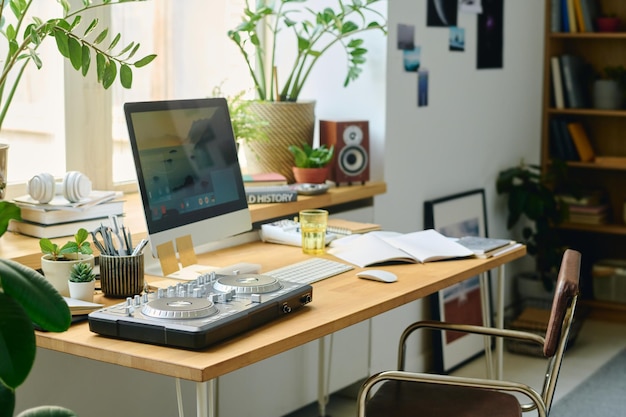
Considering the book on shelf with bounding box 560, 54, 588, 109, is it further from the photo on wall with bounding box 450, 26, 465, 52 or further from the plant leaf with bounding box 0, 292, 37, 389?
the plant leaf with bounding box 0, 292, 37, 389

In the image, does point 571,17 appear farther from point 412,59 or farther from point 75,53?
point 75,53

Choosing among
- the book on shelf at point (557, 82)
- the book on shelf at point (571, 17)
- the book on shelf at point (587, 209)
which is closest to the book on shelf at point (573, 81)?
the book on shelf at point (557, 82)

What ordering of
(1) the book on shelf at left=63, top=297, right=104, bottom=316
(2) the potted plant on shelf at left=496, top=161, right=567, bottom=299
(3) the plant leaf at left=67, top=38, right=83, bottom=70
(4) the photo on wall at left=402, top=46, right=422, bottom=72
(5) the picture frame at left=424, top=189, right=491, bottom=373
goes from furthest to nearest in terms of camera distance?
1. (2) the potted plant on shelf at left=496, top=161, right=567, bottom=299
2. (5) the picture frame at left=424, top=189, right=491, bottom=373
3. (4) the photo on wall at left=402, top=46, right=422, bottom=72
4. (3) the plant leaf at left=67, top=38, right=83, bottom=70
5. (1) the book on shelf at left=63, top=297, right=104, bottom=316

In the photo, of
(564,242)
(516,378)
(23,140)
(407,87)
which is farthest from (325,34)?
(564,242)

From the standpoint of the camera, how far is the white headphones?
2611mm

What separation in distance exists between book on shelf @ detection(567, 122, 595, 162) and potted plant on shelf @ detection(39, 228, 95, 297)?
336 centimetres

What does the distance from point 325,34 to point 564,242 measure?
7.05ft

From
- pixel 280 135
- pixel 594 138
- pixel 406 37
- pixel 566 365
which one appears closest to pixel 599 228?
pixel 594 138

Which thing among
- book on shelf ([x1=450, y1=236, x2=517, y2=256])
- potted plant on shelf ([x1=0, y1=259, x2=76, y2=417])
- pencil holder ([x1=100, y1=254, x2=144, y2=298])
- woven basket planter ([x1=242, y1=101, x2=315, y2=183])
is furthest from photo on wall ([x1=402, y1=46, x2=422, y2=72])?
potted plant on shelf ([x1=0, y1=259, x2=76, y2=417])

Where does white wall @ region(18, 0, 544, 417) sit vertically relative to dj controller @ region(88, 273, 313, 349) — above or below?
above

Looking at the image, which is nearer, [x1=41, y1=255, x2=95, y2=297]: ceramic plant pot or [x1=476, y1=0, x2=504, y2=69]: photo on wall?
[x1=41, y1=255, x2=95, y2=297]: ceramic plant pot

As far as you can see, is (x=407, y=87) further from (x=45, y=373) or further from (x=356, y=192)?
(x=45, y=373)

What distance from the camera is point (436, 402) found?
247 cm

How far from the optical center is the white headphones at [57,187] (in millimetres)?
2611
